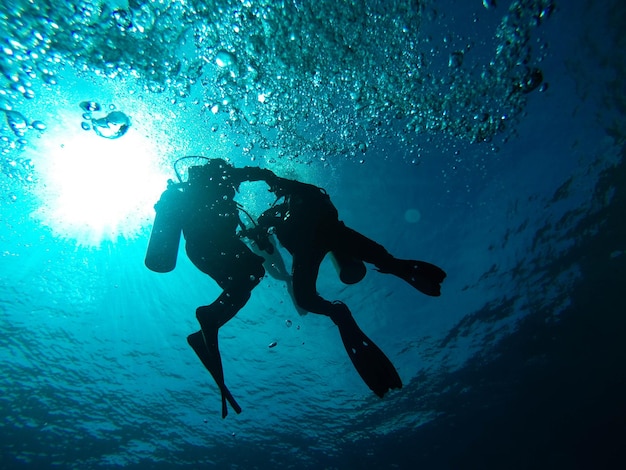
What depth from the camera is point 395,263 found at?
350 cm

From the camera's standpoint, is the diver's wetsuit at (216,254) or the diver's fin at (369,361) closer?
the diver's fin at (369,361)

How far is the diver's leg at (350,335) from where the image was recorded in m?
3.19

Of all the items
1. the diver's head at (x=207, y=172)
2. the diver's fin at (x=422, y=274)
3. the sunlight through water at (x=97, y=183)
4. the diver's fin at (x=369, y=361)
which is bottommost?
the diver's fin at (x=369, y=361)

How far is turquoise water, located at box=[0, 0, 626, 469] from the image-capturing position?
5855mm

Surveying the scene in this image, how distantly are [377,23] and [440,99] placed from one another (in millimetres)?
2266

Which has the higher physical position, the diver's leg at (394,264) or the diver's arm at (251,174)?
the diver's arm at (251,174)

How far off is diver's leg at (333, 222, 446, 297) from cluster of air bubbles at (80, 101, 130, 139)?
530 centimetres

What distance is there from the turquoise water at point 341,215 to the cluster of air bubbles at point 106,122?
0.05m

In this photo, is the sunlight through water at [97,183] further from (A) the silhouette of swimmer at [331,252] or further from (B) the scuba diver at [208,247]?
(A) the silhouette of swimmer at [331,252]

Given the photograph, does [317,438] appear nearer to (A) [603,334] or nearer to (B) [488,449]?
(B) [488,449]

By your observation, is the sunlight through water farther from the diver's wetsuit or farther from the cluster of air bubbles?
the diver's wetsuit

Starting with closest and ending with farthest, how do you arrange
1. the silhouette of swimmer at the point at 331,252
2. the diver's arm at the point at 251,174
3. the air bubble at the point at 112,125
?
the silhouette of swimmer at the point at 331,252
the diver's arm at the point at 251,174
the air bubble at the point at 112,125

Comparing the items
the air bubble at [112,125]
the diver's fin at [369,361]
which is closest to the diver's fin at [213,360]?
the diver's fin at [369,361]

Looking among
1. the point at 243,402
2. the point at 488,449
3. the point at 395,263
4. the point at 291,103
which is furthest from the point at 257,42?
the point at 488,449
